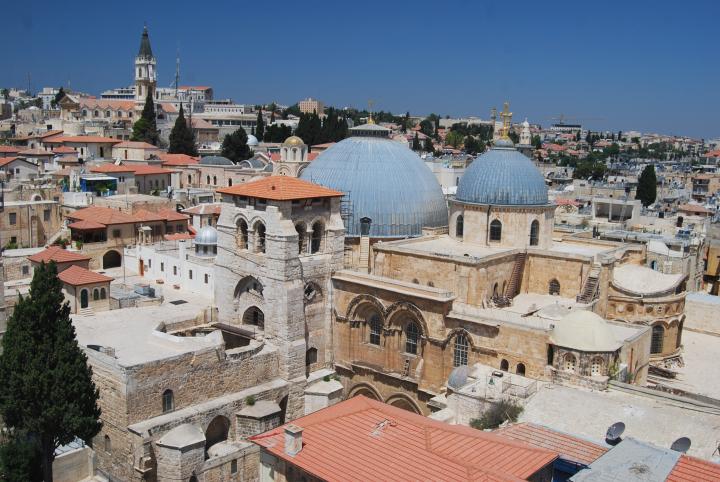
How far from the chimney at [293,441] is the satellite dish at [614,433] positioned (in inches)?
292

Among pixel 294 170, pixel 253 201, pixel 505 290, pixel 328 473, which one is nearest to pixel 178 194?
pixel 294 170

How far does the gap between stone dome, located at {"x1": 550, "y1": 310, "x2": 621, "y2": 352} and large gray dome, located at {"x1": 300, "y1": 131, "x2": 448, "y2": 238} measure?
30.0ft

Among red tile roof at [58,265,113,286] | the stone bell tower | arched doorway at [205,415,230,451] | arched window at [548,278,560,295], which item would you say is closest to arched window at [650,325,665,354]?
arched window at [548,278,560,295]

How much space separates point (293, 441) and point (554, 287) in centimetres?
1519

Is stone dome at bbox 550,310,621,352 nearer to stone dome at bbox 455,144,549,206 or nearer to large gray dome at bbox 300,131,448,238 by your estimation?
stone dome at bbox 455,144,549,206

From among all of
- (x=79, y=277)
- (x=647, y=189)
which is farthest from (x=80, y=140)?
(x=647, y=189)

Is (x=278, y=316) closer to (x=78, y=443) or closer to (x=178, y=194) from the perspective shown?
(x=78, y=443)

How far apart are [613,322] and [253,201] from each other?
543 inches

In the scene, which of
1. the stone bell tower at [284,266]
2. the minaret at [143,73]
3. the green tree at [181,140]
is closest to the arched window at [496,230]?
the stone bell tower at [284,266]

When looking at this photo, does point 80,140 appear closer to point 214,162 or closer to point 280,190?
point 214,162

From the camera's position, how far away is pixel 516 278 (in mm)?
27375

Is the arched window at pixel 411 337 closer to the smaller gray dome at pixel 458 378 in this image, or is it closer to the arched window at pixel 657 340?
the smaller gray dome at pixel 458 378

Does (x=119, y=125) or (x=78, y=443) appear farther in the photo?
(x=119, y=125)

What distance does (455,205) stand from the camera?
2912 cm
